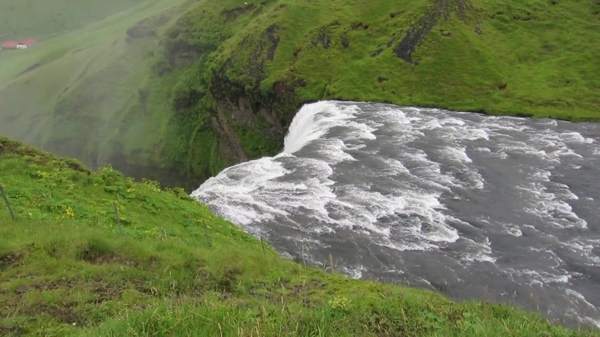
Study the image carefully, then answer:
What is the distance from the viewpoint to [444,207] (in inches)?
1305

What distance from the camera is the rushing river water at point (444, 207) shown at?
84.6 ft

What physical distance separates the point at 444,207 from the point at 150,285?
2417 centimetres

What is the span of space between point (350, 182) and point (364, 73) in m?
32.7

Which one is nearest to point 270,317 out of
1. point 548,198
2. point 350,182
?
point 350,182

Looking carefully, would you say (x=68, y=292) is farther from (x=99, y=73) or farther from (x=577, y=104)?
(x=99, y=73)

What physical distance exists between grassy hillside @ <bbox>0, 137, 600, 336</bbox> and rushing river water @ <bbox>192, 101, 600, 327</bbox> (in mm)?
7975

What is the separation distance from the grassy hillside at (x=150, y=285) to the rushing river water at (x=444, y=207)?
314 inches

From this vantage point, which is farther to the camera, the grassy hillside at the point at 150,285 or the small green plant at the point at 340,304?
the small green plant at the point at 340,304

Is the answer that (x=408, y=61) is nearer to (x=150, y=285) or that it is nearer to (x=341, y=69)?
(x=341, y=69)

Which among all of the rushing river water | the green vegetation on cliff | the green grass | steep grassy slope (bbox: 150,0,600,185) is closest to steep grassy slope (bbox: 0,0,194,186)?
the green vegetation on cliff

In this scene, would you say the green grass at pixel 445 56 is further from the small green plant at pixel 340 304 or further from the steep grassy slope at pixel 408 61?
the small green plant at pixel 340 304

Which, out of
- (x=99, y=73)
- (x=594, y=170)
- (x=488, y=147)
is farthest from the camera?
(x=99, y=73)

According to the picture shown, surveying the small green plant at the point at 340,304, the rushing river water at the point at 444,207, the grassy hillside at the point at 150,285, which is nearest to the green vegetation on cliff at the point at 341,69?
the rushing river water at the point at 444,207

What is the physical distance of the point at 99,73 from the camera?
139125 mm
